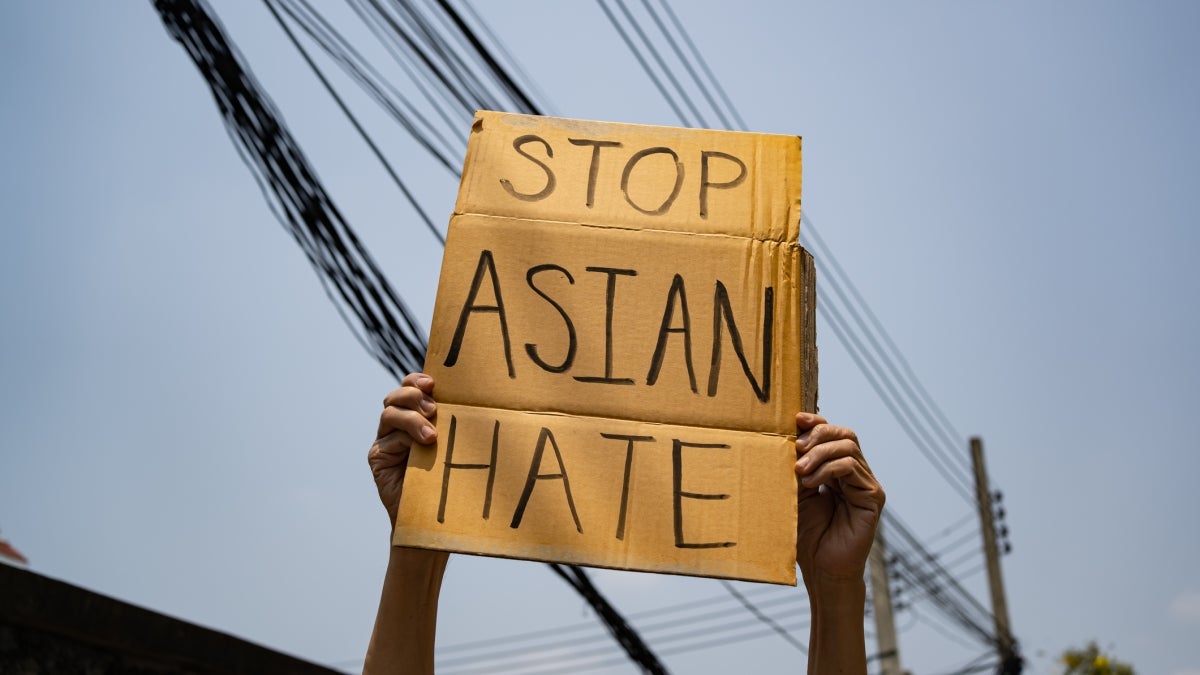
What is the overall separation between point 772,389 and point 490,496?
0.48 metres

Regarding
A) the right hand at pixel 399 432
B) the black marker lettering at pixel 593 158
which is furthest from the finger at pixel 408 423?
the black marker lettering at pixel 593 158

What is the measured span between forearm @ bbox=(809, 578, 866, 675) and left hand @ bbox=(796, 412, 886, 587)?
0.02m

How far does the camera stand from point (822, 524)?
5.44 feet

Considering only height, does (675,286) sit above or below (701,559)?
above

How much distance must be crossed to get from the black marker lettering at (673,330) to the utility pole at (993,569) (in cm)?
1051

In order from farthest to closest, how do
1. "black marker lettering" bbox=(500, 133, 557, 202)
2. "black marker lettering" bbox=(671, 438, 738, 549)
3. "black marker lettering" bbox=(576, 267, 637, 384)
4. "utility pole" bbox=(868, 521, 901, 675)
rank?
"utility pole" bbox=(868, 521, 901, 675) < "black marker lettering" bbox=(500, 133, 557, 202) < "black marker lettering" bbox=(576, 267, 637, 384) < "black marker lettering" bbox=(671, 438, 738, 549)

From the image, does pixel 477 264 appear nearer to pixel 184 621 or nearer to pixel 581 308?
pixel 581 308

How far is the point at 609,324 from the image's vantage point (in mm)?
1588

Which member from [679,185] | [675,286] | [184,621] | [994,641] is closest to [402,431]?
[675,286]

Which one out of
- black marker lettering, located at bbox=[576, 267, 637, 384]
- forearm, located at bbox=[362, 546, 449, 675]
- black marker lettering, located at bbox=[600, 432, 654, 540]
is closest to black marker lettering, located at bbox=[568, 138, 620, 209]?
black marker lettering, located at bbox=[576, 267, 637, 384]

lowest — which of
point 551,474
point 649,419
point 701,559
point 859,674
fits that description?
point 859,674

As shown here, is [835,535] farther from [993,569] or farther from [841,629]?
[993,569]

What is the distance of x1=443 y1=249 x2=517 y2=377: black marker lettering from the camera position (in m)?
1.54

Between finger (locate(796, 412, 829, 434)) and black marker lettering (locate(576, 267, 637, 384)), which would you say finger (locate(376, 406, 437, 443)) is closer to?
black marker lettering (locate(576, 267, 637, 384))
